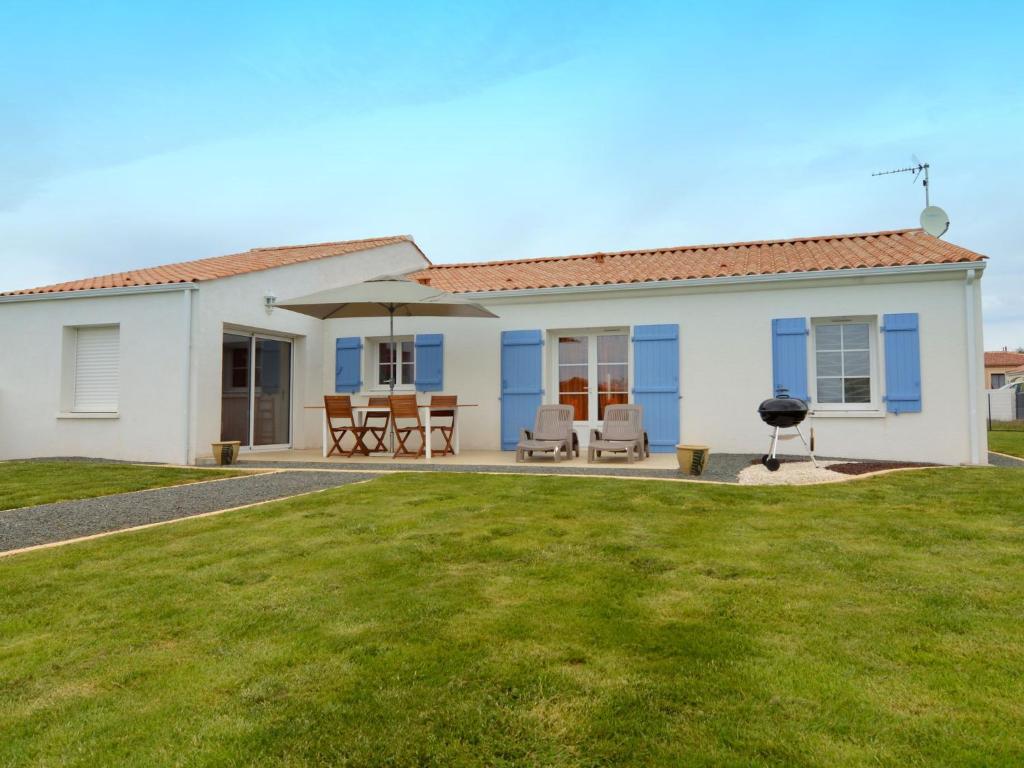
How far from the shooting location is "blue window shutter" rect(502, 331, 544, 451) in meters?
10.9

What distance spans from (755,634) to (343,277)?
452 inches

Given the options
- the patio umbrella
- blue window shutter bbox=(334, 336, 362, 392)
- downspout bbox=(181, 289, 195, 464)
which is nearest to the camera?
the patio umbrella

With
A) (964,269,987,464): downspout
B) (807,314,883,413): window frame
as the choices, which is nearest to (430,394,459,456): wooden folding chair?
(807,314,883,413): window frame

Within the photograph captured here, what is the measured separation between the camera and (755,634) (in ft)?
8.61

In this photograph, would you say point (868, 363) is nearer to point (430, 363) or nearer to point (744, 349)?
point (744, 349)

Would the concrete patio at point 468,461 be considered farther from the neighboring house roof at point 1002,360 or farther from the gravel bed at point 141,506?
the neighboring house roof at point 1002,360

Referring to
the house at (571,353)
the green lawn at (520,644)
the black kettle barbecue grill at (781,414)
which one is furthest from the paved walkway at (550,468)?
the green lawn at (520,644)

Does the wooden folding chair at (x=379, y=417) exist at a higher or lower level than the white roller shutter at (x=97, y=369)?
lower

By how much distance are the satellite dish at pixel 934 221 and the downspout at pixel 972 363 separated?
8.01 feet

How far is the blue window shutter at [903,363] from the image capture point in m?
9.26

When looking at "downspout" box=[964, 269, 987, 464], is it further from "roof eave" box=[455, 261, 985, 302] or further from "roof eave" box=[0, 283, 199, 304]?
"roof eave" box=[0, 283, 199, 304]

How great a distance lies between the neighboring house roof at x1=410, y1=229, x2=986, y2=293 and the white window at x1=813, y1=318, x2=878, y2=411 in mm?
891

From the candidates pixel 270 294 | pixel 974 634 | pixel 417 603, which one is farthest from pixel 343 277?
pixel 974 634

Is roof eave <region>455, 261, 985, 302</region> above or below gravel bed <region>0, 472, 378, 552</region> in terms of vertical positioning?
above
